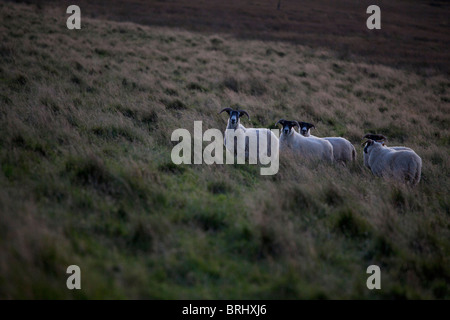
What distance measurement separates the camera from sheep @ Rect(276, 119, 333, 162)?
866 cm

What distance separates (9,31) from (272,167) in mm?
15076

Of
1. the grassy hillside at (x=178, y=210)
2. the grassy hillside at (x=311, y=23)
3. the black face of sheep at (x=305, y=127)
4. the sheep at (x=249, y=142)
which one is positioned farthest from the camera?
the grassy hillside at (x=311, y=23)

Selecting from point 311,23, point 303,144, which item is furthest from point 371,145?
point 311,23

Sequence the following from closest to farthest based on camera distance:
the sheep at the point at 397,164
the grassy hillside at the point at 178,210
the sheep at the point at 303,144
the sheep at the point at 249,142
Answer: the grassy hillside at the point at 178,210
the sheep at the point at 397,164
the sheep at the point at 249,142
the sheep at the point at 303,144

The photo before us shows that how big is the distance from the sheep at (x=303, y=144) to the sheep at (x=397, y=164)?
1.07 meters

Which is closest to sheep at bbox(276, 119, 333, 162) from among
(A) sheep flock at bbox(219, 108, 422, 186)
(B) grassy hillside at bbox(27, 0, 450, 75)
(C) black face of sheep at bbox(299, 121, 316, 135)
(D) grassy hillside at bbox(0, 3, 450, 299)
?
(A) sheep flock at bbox(219, 108, 422, 186)

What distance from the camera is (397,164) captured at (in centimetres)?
757

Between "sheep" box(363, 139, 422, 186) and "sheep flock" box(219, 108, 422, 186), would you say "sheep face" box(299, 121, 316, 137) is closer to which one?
"sheep flock" box(219, 108, 422, 186)

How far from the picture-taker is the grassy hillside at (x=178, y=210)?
3797 millimetres

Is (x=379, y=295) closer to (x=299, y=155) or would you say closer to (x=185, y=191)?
(x=185, y=191)

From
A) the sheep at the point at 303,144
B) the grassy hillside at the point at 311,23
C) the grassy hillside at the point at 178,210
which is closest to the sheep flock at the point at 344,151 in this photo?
the sheep at the point at 303,144

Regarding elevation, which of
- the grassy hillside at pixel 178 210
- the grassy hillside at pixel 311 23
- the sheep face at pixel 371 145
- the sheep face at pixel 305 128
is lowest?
the grassy hillside at pixel 178 210

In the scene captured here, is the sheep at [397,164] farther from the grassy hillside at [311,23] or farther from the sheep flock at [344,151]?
the grassy hillside at [311,23]
